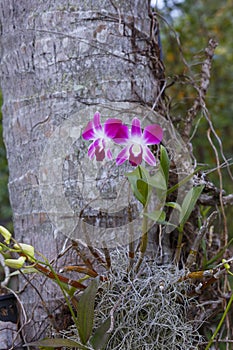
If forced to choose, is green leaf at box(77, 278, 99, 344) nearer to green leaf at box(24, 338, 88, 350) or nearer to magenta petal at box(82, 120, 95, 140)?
green leaf at box(24, 338, 88, 350)

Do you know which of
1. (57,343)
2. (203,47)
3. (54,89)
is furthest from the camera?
(203,47)

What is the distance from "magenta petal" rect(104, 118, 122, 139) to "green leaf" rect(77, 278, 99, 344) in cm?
27

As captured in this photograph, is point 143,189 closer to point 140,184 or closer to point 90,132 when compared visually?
point 140,184

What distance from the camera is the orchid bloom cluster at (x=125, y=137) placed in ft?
3.14

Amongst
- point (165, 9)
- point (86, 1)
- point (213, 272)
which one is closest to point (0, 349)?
point (213, 272)

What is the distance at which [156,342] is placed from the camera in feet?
3.15

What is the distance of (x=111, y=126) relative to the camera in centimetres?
96

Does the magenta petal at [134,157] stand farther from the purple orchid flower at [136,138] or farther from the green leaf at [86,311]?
the green leaf at [86,311]

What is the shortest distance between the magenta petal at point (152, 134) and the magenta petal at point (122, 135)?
0.03m

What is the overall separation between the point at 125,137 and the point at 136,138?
21 mm

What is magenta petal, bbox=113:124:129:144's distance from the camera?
957mm

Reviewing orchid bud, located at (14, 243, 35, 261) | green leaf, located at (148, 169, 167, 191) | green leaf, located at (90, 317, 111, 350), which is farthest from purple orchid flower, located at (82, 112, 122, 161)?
green leaf, located at (90, 317, 111, 350)

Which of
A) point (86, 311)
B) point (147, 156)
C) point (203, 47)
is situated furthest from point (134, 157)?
point (203, 47)

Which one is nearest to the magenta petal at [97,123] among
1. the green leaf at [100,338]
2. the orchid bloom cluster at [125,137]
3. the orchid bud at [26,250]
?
the orchid bloom cluster at [125,137]
